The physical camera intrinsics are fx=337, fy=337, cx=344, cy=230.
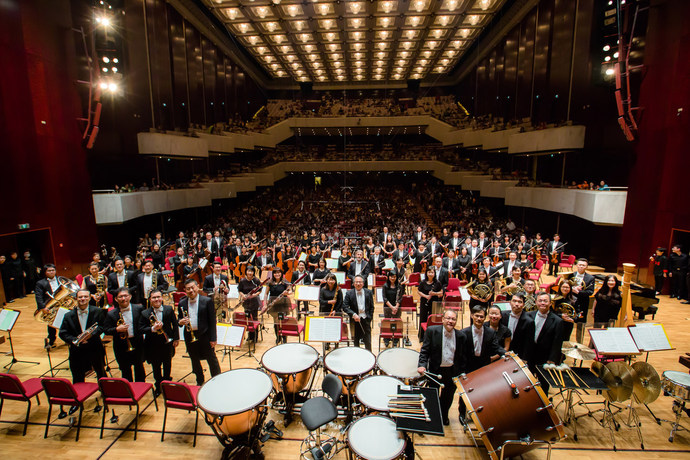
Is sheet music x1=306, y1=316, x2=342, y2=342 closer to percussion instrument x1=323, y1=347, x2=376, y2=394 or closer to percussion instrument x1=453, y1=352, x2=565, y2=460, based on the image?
percussion instrument x1=323, y1=347, x2=376, y2=394

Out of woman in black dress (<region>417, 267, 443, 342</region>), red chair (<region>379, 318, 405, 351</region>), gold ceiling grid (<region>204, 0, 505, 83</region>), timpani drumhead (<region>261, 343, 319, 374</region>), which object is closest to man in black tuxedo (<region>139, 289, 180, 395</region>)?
timpani drumhead (<region>261, 343, 319, 374</region>)

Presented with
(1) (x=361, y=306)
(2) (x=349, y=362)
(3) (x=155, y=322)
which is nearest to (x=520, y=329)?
(2) (x=349, y=362)

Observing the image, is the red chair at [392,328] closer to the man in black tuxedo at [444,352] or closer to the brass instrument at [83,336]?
the man in black tuxedo at [444,352]

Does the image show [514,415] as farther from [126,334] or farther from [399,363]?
[126,334]

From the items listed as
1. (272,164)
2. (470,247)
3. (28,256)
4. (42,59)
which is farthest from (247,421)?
(272,164)

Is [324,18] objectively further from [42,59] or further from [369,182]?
[369,182]

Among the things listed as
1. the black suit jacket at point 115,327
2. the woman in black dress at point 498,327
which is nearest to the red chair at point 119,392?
the black suit jacket at point 115,327

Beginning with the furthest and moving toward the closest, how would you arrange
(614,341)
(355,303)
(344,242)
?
(344,242) → (355,303) → (614,341)

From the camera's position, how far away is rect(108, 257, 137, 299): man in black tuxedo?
7535mm

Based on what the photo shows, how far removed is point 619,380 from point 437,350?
230 cm

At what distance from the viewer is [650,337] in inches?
195

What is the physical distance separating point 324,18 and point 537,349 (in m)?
19.0

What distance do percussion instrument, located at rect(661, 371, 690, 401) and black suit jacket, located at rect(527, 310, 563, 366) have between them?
139cm

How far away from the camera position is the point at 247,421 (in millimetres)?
3938
